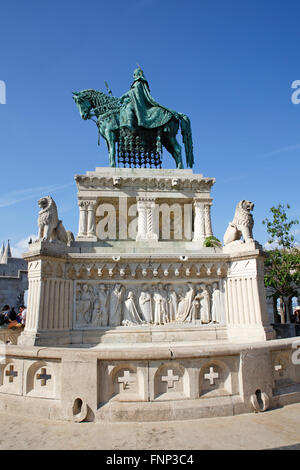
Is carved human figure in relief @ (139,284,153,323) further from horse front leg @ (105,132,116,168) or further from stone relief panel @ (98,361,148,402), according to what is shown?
horse front leg @ (105,132,116,168)

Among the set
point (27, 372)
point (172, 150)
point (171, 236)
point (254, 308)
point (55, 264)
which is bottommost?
point (27, 372)

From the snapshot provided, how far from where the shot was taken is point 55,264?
9.03 metres

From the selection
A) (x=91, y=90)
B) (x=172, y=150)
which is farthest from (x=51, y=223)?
(x=91, y=90)

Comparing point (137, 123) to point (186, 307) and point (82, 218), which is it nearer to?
point (82, 218)

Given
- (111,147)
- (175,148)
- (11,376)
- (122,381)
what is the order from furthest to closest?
(175,148)
(111,147)
(11,376)
(122,381)

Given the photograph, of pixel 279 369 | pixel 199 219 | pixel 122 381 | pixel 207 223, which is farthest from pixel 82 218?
pixel 279 369

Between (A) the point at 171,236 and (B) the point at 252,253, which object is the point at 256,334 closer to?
(B) the point at 252,253

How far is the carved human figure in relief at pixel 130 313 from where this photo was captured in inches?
362

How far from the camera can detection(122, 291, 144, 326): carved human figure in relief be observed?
9.19 meters

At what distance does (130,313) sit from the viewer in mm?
9250

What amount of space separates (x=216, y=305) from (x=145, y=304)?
2.09 m

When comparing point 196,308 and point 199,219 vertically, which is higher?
point 199,219

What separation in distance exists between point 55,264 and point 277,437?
261 inches
